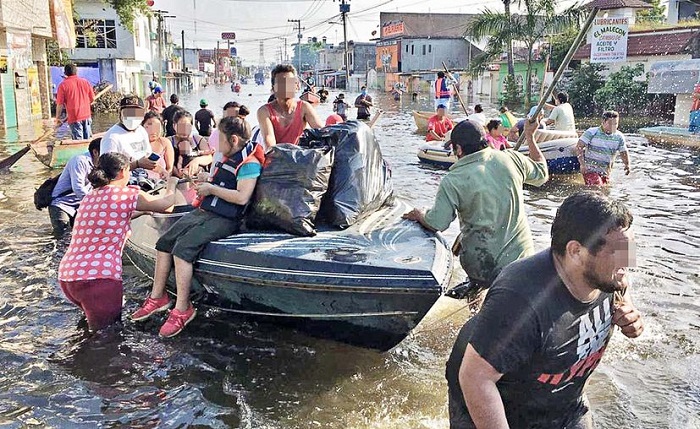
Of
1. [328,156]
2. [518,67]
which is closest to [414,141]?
[328,156]

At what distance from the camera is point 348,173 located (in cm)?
541

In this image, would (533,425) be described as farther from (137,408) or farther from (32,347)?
(32,347)

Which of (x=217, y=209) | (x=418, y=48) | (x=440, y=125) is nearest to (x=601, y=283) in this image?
(x=217, y=209)

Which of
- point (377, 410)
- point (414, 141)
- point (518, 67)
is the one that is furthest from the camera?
point (518, 67)

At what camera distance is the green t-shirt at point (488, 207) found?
4406mm

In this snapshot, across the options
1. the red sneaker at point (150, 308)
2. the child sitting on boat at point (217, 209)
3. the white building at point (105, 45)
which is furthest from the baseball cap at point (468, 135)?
the white building at point (105, 45)

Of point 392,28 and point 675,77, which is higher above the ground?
point 392,28

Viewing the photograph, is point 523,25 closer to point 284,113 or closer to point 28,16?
point 28,16

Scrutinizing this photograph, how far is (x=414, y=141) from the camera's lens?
20172 mm

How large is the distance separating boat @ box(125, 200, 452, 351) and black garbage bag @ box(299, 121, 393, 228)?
0.47ft

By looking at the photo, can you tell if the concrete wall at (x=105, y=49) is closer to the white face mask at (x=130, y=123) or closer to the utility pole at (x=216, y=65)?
the white face mask at (x=130, y=123)

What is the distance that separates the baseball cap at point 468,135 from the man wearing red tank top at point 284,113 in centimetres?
186

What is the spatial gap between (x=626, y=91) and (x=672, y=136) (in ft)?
33.2

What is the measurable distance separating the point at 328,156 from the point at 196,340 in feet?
6.16
